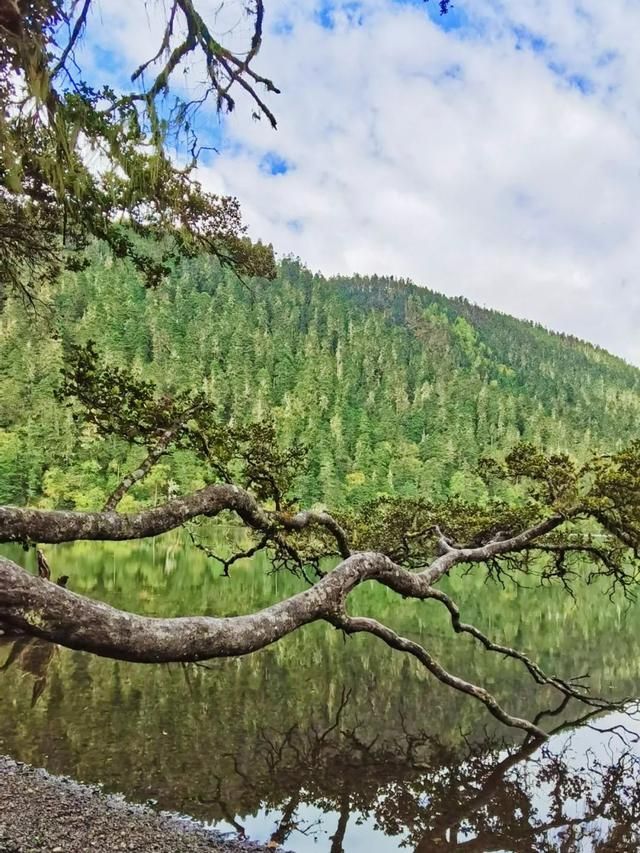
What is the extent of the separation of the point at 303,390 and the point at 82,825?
5055 inches

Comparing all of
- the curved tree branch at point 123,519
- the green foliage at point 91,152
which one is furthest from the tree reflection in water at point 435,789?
the green foliage at point 91,152

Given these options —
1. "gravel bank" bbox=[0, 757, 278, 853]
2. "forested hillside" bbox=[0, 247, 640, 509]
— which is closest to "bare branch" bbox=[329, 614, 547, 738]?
"gravel bank" bbox=[0, 757, 278, 853]

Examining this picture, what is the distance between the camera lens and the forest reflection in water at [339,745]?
848 cm

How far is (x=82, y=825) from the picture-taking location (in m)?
6.95

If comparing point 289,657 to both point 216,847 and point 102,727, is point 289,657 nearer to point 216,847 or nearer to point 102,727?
point 102,727

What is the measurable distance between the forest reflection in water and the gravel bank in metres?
0.60

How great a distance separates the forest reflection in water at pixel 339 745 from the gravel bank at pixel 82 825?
60 centimetres

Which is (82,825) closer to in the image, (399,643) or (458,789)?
(399,643)

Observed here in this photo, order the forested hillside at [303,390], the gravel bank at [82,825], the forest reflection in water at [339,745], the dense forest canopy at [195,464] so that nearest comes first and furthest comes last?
the dense forest canopy at [195,464] < the gravel bank at [82,825] < the forest reflection in water at [339,745] < the forested hillside at [303,390]

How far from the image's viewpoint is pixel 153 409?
7.58 meters

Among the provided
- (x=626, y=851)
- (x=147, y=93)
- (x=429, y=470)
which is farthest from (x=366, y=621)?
(x=429, y=470)

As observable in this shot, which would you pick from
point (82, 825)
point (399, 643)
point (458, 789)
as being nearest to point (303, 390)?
→ point (458, 789)

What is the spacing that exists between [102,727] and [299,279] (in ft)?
641

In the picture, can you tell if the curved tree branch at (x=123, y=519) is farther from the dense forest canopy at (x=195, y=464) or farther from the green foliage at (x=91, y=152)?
the green foliage at (x=91, y=152)
